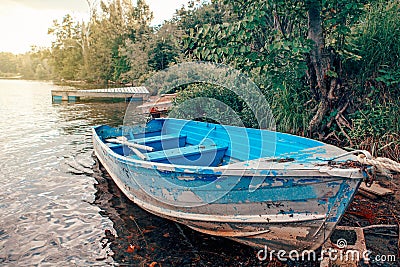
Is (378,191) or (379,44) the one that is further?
(379,44)

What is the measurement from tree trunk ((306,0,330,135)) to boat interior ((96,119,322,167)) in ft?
6.70

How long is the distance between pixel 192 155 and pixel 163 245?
1265mm

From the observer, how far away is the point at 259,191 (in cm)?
306

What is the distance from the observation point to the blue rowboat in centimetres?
283

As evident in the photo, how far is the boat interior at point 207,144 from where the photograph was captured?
4262 mm

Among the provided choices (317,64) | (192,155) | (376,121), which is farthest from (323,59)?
(192,155)

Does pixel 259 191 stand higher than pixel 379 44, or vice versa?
pixel 379 44

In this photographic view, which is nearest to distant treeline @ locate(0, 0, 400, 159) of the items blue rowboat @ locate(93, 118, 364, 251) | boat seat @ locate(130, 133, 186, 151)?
boat seat @ locate(130, 133, 186, 151)

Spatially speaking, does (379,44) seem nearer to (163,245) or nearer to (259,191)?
(259,191)

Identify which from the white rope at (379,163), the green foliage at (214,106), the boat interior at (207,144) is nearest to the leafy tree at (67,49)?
the green foliage at (214,106)

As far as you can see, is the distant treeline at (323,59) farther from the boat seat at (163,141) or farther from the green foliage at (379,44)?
the boat seat at (163,141)

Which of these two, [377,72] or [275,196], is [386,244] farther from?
[377,72]

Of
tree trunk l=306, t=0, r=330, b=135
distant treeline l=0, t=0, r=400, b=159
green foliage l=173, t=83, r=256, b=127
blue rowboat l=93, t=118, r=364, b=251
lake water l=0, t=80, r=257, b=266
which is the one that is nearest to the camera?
blue rowboat l=93, t=118, r=364, b=251

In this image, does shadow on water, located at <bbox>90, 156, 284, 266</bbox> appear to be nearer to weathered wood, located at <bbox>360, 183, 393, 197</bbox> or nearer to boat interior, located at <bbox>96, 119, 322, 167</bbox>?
boat interior, located at <bbox>96, 119, 322, 167</bbox>
